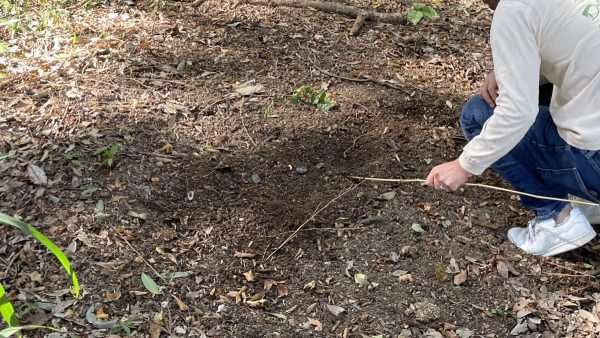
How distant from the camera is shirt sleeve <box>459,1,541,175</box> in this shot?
1.93 metres

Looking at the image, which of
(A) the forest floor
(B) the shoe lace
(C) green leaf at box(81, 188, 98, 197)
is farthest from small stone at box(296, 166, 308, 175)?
(B) the shoe lace

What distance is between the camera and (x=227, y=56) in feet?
11.4

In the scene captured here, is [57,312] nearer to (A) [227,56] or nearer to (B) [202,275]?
(B) [202,275]

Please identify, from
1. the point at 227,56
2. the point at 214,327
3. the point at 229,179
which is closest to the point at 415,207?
the point at 229,179

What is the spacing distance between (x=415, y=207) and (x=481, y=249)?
0.32 metres

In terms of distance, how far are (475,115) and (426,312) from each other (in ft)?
2.69

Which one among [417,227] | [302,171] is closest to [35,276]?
[302,171]

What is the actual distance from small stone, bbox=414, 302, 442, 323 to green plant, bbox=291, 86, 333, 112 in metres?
1.20

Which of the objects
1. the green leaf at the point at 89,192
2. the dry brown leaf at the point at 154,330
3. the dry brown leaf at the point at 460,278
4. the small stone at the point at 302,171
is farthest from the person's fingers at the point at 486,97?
the green leaf at the point at 89,192

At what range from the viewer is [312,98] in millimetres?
3172

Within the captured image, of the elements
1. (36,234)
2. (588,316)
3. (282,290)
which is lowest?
(588,316)

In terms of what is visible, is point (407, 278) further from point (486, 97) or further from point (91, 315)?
point (91, 315)

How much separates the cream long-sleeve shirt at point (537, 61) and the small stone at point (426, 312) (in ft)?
1.90

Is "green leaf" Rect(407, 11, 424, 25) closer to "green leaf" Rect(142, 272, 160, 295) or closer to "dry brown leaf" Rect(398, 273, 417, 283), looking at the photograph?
"dry brown leaf" Rect(398, 273, 417, 283)
